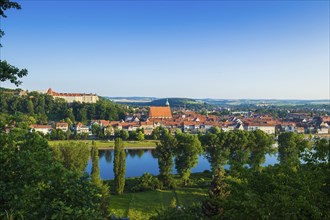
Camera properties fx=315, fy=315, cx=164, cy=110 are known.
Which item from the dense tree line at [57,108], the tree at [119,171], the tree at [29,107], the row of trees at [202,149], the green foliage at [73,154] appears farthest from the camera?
the dense tree line at [57,108]

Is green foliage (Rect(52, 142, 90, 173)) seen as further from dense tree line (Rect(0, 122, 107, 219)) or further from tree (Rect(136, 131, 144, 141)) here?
tree (Rect(136, 131, 144, 141))

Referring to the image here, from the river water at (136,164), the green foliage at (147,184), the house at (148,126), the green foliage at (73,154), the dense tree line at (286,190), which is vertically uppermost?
the dense tree line at (286,190)

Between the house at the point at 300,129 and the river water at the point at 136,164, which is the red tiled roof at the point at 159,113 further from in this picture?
the river water at the point at 136,164

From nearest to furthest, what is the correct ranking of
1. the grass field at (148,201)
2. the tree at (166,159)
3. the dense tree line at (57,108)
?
the grass field at (148,201) < the tree at (166,159) < the dense tree line at (57,108)

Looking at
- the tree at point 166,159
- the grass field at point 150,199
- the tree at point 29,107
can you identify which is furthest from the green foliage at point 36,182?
the tree at point 29,107

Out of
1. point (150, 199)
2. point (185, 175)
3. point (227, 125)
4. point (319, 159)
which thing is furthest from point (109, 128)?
point (319, 159)

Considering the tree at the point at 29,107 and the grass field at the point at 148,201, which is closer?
the grass field at the point at 148,201

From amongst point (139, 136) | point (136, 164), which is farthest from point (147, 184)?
point (139, 136)
